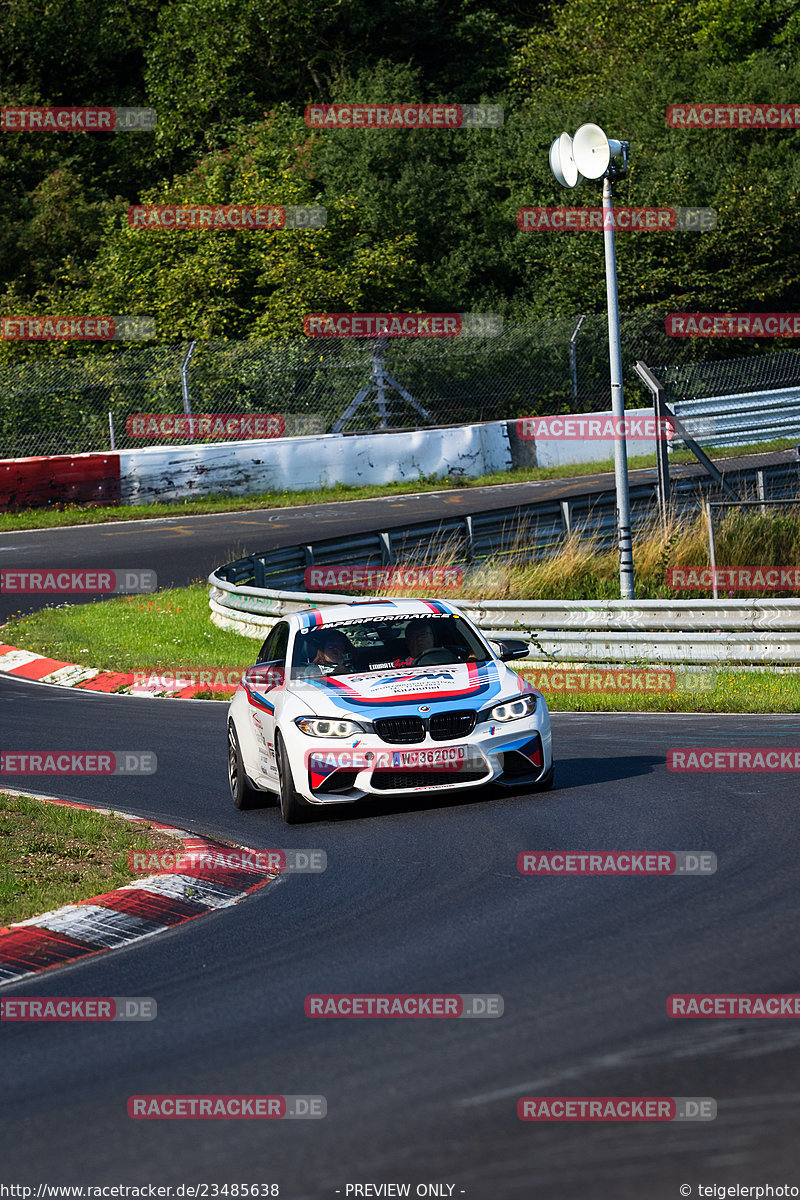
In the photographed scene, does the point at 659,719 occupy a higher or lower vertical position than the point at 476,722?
lower

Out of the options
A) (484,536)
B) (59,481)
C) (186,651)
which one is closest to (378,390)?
(59,481)

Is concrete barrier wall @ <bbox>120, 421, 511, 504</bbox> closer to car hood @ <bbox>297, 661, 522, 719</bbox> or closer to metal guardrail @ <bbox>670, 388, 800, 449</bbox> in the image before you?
metal guardrail @ <bbox>670, 388, 800, 449</bbox>

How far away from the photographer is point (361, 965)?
6559 millimetres

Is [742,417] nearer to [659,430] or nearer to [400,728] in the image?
[659,430]

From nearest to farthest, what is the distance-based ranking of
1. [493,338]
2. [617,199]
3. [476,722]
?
[476,722]
[493,338]
[617,199]

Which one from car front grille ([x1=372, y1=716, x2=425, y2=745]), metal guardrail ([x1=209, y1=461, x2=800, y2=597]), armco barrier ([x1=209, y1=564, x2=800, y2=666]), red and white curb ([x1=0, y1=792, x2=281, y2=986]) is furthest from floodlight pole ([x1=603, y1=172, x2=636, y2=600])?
red and white curb ([x1=0, y1=792, x2=281, y2=986])

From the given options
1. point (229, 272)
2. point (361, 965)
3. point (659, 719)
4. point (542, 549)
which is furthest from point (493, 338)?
point (361, 965)

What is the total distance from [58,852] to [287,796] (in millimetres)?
1610

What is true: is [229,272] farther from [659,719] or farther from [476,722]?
[476,722]

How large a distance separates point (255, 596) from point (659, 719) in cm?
736

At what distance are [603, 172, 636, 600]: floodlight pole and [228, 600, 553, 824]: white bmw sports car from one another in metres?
6.63

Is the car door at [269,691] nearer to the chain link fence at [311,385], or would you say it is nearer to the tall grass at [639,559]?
the tall grass at [639,559]

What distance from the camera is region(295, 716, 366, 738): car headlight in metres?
10.1

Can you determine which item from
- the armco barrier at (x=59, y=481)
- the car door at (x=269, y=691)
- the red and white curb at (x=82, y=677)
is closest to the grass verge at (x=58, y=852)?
the car door at (x=269, y=691)
